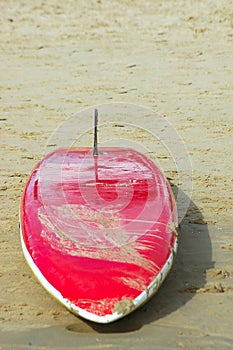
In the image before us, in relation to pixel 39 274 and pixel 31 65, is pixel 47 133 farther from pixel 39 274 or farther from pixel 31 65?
pixel 39 274

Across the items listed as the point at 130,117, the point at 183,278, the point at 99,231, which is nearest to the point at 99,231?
the point at 99,231

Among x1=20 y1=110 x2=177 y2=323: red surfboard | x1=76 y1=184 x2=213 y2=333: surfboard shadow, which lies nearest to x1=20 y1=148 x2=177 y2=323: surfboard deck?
x1=20 y1=110 x2=177 y2=323: red surfboard

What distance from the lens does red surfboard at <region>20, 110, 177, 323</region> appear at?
306 centimetres

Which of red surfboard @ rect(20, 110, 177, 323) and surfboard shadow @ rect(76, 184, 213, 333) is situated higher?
red surfboard @ rect(20, 110, 177, 323)

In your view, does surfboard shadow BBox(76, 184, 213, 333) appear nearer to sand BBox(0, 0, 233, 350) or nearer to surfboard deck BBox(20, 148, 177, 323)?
sand BBox(0, 0, 233, 350)

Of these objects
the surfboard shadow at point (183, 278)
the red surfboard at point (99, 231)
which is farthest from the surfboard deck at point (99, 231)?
the surfboard shadow at point (183, 278)

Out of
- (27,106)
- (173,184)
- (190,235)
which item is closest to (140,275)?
(190,235)

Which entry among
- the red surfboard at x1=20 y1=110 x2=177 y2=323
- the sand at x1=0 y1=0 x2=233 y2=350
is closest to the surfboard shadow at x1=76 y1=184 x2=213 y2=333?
the sand at x1=0 y1=0 x2=233 y2=350

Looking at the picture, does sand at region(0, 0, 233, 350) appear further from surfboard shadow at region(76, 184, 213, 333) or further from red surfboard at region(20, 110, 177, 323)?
red surfboard at region(20, 110, 177, 323)

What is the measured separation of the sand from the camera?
3156mm

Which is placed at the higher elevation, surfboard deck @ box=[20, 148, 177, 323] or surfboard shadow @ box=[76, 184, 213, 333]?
surfboard deck @ box=[20, 148, 177, 323]

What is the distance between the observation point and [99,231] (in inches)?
134

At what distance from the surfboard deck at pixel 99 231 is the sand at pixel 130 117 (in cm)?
18

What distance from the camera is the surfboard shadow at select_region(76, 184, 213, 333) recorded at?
3.15 m
